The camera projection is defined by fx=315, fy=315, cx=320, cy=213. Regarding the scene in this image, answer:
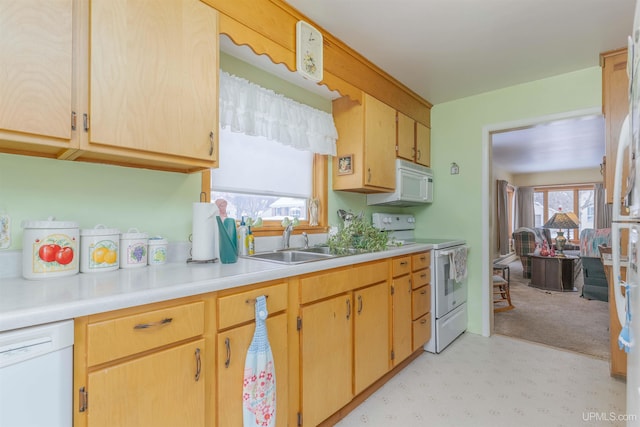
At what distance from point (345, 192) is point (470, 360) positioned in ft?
5.54

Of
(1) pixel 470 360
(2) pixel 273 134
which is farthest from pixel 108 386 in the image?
(1) pixel 470 360

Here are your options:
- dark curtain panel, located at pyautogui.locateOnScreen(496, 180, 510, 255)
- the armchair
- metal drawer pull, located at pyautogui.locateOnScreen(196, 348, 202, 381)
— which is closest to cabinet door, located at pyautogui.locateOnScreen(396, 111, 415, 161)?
metal drawer pull, located at pyautogui.locateOnScreen(196, 348, 202, 381)

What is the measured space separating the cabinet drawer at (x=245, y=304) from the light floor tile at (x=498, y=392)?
917 mm

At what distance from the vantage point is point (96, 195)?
1.40 meters

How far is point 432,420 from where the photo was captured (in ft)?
5.81

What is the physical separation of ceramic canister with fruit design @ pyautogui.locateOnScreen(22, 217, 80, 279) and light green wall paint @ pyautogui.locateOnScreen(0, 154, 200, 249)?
0.11m

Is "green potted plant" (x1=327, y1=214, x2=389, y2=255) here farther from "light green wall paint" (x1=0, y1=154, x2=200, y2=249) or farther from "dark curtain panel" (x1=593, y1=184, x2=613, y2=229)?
"dark curtain panel" (x1=593, y1=184, x2=613, y2=229)

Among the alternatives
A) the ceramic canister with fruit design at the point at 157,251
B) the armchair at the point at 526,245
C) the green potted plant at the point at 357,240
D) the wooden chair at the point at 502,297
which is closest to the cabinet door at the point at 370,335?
the green potted plant at the point at 357,240

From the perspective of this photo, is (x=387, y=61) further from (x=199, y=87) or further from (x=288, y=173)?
(x=199, y=87)

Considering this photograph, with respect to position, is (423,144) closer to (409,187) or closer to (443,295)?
(409,187)

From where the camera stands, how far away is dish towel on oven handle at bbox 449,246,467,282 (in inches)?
109

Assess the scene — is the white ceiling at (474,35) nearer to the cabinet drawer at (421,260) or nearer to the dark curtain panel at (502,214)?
the cabinet drawer at (421,260)

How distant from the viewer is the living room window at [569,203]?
8.12 meters

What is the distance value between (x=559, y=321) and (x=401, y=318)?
7.86 ft
